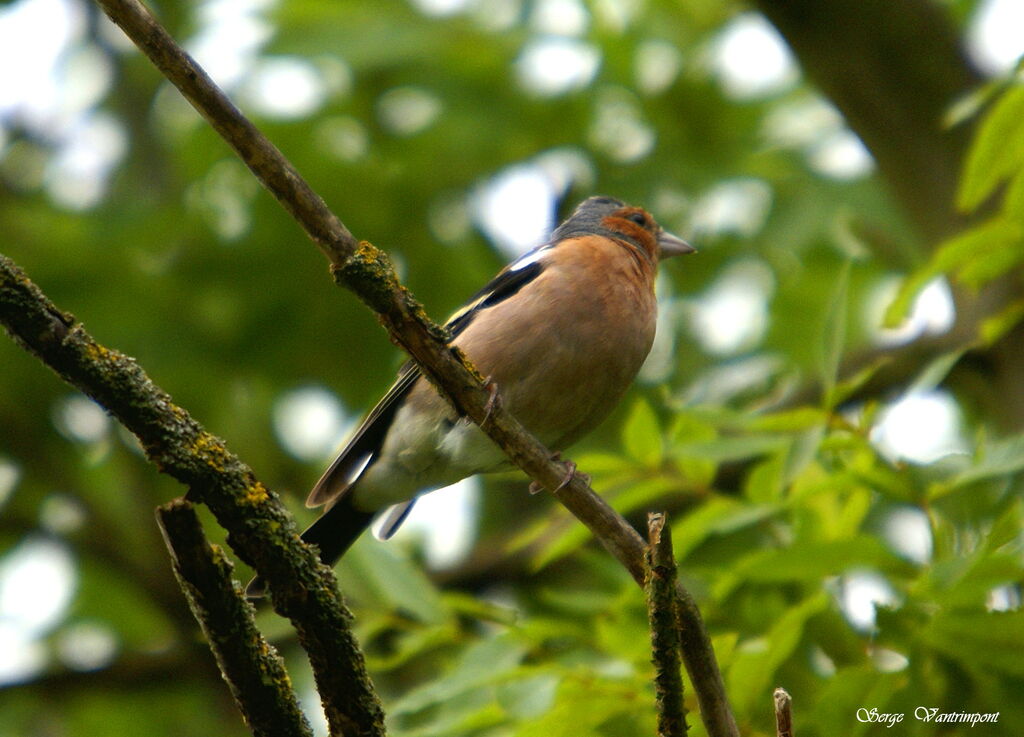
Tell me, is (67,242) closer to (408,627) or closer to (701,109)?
(408,627)

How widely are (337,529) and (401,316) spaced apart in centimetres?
256

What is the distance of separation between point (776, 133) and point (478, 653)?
16.3 feet

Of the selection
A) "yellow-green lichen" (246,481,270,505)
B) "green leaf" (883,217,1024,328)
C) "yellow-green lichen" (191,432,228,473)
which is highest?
"green leaf" (883,217,1024,328)

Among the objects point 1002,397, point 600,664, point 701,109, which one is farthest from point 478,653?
point 701,109

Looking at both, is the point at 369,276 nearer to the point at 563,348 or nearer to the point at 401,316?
the point at 401,316

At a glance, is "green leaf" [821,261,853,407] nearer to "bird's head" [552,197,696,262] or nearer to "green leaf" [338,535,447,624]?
"green leaf" [338,535,447,624]

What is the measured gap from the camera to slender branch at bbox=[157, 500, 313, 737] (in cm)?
237

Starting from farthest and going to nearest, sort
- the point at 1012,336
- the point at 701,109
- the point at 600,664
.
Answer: the point at 701,109 → the point at 1012,336 → the point at 600,664

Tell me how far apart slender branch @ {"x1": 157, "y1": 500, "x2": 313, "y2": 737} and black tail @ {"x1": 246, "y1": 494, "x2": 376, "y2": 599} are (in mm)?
2444

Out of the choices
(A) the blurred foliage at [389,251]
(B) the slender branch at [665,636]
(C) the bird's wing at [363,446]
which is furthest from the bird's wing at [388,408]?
(B) the slender branch at [665,636]

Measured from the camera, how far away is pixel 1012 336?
229 inches

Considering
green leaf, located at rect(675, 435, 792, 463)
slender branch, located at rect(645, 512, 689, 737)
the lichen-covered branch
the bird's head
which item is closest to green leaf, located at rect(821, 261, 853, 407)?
green leaf, located at rect(675, 435, 792, 463)

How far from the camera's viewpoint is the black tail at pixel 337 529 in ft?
17.0

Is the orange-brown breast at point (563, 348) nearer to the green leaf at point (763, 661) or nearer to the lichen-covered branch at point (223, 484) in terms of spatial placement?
the green leaf at point (763, 661)
